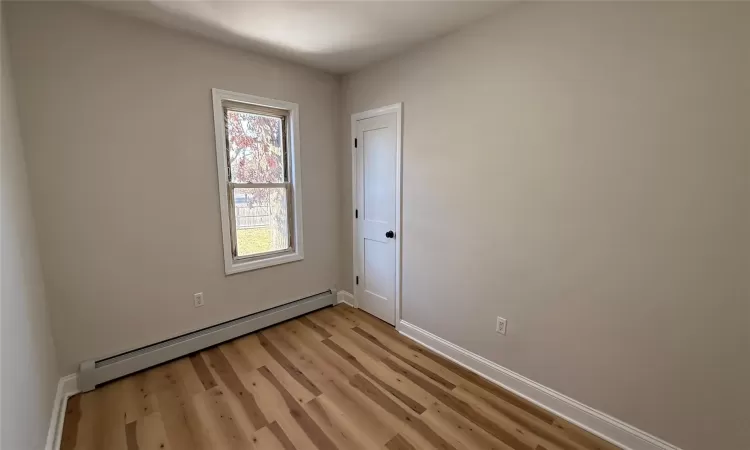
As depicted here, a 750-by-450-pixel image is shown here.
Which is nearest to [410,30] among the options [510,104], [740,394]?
[510,104]

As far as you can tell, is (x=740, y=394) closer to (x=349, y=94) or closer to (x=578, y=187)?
(x=578, y=187)

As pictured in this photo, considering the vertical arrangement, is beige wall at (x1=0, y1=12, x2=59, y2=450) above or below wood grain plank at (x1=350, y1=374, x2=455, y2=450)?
above

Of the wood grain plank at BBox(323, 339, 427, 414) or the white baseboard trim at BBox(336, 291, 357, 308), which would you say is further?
the white baseboard trim at BBox(336, 291, 357, 308)

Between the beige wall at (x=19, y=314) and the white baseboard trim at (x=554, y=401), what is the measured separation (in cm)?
243

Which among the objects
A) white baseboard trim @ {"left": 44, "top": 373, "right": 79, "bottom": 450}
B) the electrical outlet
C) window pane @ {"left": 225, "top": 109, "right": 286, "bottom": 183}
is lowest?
white baseboard trim @ {"left": 44, "top": 373, "right": 79, "bottom": 450}

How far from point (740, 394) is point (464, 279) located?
1425mm

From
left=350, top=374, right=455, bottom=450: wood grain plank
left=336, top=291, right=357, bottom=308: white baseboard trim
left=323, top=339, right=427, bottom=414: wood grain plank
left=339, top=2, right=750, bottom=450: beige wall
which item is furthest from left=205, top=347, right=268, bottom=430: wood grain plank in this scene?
left=339, top=2, right=750, bottom=450: beige wall

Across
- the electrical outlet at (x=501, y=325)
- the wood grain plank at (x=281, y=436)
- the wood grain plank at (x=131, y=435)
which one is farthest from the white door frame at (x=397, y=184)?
the wood grain plank at (x=131, y=435)

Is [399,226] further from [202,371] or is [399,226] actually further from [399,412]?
[202,371]

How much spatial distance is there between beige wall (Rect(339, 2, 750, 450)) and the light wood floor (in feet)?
1.06

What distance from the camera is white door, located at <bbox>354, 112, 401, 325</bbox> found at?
288 centimetres

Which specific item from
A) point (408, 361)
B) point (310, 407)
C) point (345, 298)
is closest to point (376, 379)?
point (408, 361)

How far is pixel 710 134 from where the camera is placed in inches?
52.8

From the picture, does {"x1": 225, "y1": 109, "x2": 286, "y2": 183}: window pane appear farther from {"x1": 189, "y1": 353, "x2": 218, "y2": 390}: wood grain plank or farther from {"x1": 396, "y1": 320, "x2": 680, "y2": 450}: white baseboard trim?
{"x1": 396, "y1": 320, "x2": 680, "y2": 450}: white baseboard trim
